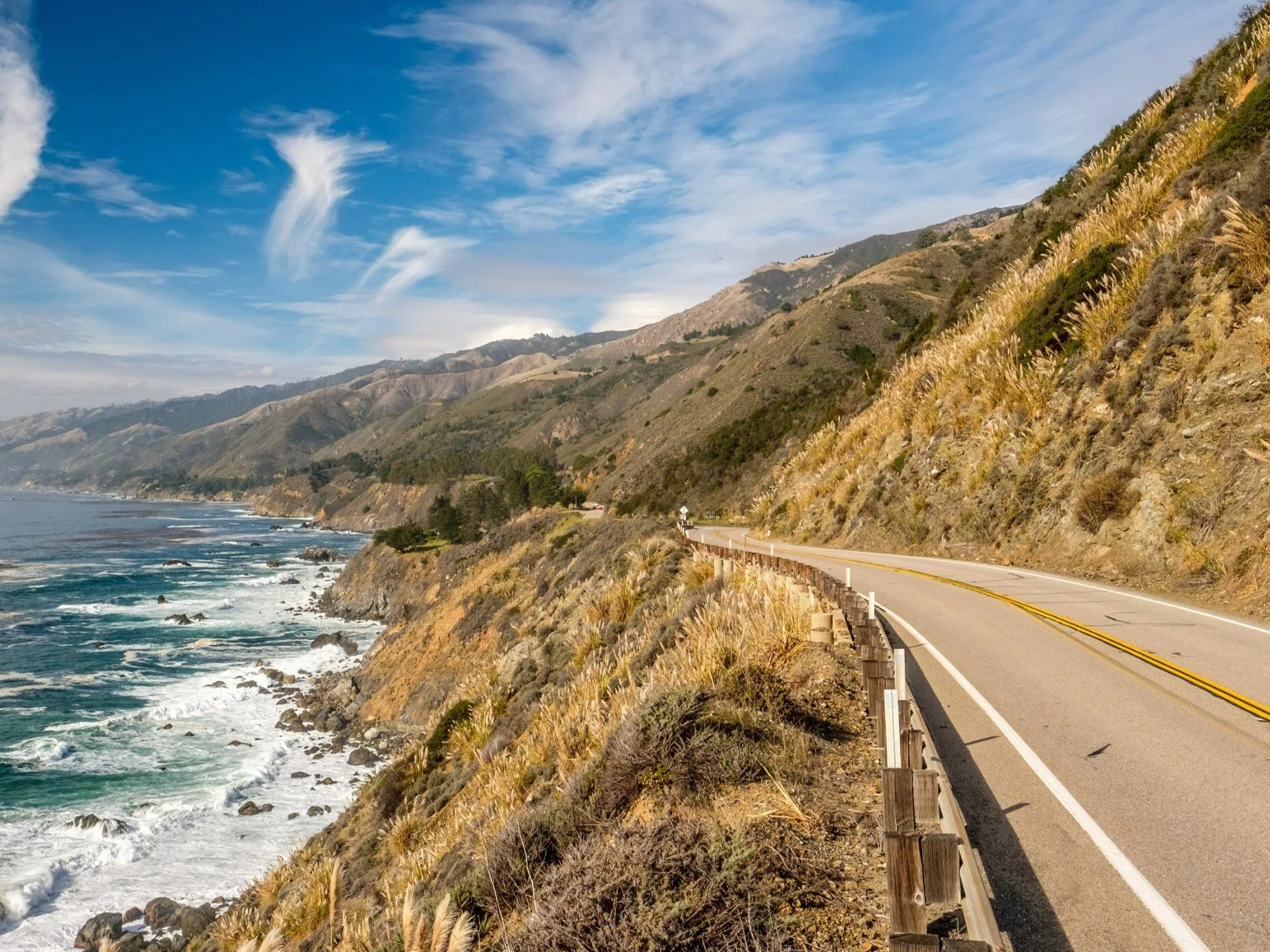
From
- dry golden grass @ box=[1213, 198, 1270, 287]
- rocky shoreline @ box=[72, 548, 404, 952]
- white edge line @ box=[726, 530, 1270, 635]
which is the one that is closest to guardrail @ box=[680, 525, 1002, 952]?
white edge line @ box=[726, 530, 1270, 635]

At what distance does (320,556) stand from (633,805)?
107 meters

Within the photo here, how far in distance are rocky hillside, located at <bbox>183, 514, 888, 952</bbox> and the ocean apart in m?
7.73

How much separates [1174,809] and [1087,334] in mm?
17708

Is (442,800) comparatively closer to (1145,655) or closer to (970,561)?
(1145,655)

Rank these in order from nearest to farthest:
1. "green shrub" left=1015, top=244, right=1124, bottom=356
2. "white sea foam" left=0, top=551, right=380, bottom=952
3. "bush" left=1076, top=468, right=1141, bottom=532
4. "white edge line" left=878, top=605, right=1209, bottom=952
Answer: "white edge line" left=878, top=605, right=1209, bottom=952
"bush" left=1076, top=468, right=1141, bottom=532
"green shrub" left=1015, top=244, right=1124, bottom=356
"white sea foam" left=0, top=551, right=380, bottom=952

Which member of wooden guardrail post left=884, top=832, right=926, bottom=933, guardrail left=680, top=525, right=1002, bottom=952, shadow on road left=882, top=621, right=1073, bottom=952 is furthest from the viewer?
shadow on road left=882, top=621, right=1073, bottom=952

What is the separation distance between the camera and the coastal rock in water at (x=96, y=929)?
19609 mm

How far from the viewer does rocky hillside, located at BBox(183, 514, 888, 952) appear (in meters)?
4.53

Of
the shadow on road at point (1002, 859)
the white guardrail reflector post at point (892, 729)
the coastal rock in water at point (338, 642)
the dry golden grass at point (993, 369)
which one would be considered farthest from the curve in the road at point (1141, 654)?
the coastal rock in water at point (338, 642)

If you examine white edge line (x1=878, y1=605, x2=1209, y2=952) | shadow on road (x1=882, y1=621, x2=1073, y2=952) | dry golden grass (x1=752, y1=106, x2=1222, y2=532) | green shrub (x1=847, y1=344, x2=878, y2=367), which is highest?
green shrub (x1=847, y1=344, x2=878, y2=367)

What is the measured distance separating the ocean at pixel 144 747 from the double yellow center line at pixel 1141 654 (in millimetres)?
24063

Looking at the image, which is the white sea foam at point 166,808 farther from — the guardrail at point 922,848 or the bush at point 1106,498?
the bush at point 1106,498

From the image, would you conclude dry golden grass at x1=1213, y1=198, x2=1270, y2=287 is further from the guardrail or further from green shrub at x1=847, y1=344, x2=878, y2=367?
green shrub at x1=847, y1=344, x2=878, y2=367

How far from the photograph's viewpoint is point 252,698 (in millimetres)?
41562
